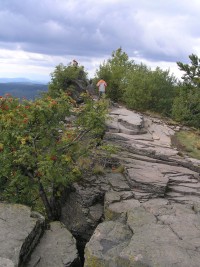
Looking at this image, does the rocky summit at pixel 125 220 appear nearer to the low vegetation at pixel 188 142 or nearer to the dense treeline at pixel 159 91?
the low vegetation at pixel 188 142

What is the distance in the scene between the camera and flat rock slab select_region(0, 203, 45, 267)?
8977 mm

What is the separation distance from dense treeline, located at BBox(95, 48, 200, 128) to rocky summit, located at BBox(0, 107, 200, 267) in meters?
15.6

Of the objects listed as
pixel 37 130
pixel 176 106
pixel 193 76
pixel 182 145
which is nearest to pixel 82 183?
pixel 37 130

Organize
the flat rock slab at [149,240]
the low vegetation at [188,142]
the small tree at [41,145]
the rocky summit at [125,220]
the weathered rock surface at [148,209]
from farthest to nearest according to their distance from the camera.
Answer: the low vegetation at [188,142] < the small tree at [41,145] < the rocky summit at [125,220] < the weathered rock surface at [148,209] < the flat rock slab at [149,240]

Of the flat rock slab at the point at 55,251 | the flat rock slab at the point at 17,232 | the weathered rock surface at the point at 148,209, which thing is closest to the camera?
the weathered rock surface at the point at 148,209

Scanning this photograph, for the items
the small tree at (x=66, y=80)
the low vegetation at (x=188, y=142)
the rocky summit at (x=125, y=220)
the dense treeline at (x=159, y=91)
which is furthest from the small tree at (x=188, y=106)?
the rocky summit at (x=125, y=220)

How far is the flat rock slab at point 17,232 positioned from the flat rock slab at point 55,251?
23 cm

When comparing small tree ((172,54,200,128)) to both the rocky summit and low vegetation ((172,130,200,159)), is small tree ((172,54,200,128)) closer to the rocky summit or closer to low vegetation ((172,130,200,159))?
low vegetation ((172,130,200,159))

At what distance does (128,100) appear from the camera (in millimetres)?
35438

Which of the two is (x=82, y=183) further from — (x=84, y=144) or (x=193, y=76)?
(x=193, y=76)

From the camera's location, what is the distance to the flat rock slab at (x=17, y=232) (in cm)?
898

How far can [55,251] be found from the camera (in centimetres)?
1051

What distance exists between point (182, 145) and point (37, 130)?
406 inches

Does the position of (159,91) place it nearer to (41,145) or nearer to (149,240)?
(41,145)
